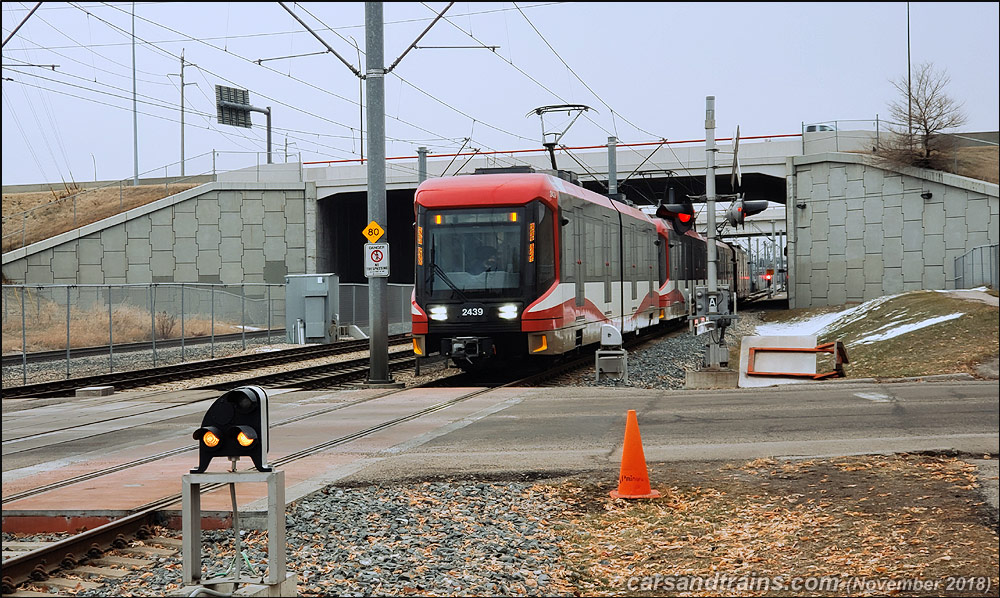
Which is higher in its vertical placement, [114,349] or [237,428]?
[237,428]

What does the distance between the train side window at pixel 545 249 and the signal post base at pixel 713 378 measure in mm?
3229

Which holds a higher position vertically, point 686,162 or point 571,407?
point 686,162

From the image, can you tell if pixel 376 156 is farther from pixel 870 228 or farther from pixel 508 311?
pixel 870 228

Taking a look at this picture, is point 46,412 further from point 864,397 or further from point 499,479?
point 864,397

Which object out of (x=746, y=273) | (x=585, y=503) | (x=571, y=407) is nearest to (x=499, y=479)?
(x=585, y=503)

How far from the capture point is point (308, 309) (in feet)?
115

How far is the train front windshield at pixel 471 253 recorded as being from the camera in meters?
17.7

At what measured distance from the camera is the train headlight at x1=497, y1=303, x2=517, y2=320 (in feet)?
57.6

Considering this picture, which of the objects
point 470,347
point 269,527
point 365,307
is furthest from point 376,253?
point 365,307

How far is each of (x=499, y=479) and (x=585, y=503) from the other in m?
1.19

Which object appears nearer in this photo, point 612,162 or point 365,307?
point 612,162

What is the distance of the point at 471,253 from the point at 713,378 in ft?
16.3

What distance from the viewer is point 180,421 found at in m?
13.8

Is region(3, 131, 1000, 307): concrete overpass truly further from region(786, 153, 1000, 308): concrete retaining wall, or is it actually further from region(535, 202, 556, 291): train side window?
region(535, 202, 556, 291): train side window
